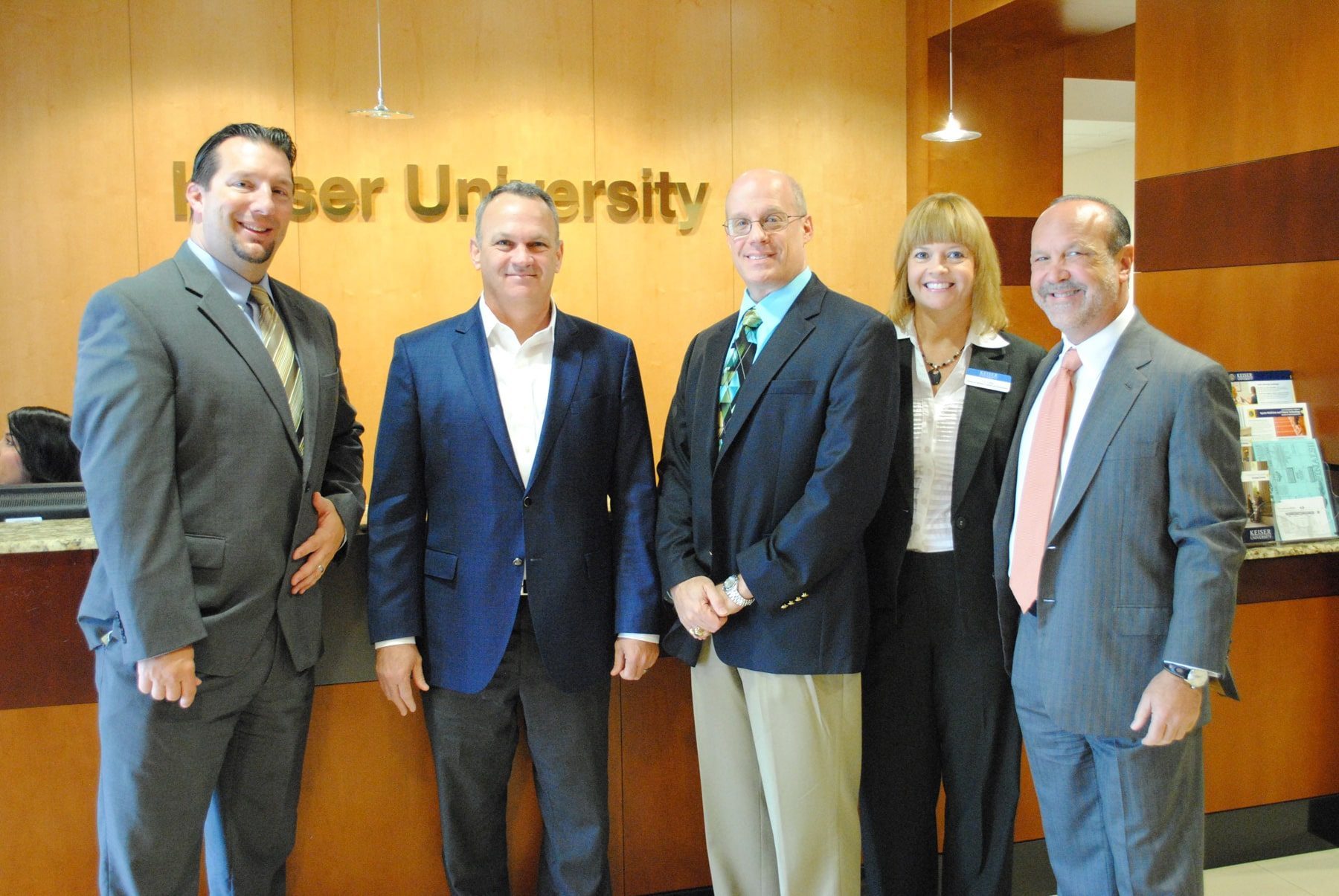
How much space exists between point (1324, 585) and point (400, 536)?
2.97 metres

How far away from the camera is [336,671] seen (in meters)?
2.64

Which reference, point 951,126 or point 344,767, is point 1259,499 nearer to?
point 344,767

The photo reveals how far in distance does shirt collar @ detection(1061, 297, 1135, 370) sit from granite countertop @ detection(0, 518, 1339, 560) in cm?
125

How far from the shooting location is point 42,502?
2.83 m

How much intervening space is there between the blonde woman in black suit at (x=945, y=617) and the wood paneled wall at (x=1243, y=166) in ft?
6.25

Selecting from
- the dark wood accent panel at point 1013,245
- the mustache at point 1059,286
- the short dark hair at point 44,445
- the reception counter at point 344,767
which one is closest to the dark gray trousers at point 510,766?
the reception counter at point 344,767

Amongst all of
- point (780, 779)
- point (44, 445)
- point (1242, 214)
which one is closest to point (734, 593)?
point (780, 779)

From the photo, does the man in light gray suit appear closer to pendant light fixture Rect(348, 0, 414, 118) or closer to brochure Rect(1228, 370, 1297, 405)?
brochure Rect(1228, 370, 1297, 405)

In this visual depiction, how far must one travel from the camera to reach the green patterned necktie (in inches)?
94.7

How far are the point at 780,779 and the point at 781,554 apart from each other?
0.51 metres

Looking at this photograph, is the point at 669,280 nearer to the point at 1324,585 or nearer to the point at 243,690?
the point at 1324,585

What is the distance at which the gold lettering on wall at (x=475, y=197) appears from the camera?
5.94 metres

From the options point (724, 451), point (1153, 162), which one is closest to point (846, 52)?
point (1153, 162)

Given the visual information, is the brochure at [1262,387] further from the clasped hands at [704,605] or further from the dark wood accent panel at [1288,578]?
the clasped hands at [704,605]
